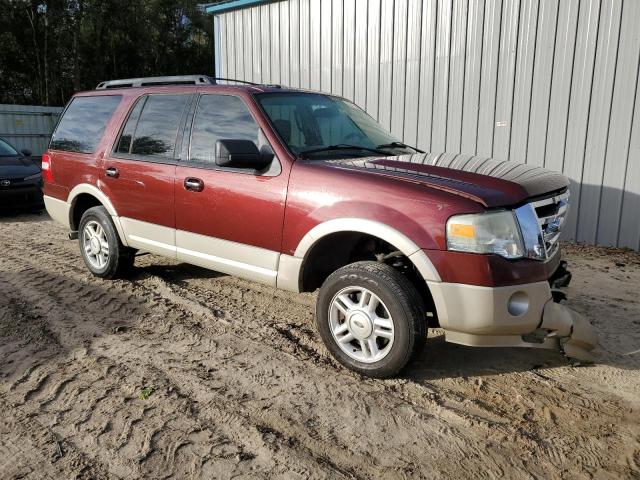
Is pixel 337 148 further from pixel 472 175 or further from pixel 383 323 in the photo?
pixel 383 323

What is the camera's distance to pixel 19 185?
932cm

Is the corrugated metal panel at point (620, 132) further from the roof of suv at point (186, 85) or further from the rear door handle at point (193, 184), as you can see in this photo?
the rear door handle at point (193, 184)

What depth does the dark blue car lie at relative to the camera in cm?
916

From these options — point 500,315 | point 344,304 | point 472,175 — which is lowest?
point 344,304

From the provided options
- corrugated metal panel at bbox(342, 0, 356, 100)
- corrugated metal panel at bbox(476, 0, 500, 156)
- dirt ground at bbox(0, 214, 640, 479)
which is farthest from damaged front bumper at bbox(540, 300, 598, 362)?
corrugated metal panel at bbox(342, 0, 356, 100)

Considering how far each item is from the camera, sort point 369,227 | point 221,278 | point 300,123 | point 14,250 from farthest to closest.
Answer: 1. point 14,250
2. point 221,278
3. point 300,123
4. point 369,227

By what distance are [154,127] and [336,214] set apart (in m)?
2.20

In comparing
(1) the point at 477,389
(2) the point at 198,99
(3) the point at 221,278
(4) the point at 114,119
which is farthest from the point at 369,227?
(4) the point at 114,119

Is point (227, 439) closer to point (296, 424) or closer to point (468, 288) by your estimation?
point (296, 424)

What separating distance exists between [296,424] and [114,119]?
11.7ft

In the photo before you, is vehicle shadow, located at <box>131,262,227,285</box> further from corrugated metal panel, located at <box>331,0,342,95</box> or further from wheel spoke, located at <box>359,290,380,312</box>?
corrugated metal panel, located at <box>331,0,342,95</box>

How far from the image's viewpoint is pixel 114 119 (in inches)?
199

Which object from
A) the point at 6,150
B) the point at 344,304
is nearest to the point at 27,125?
the point at 6,150

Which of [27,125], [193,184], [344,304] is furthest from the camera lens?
[27,125]
